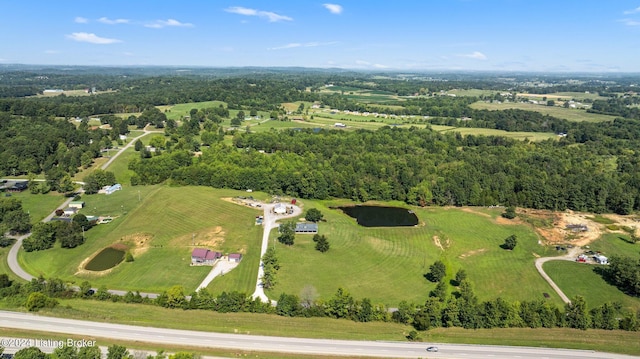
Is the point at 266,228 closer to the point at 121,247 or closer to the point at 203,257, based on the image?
the point at 203,257

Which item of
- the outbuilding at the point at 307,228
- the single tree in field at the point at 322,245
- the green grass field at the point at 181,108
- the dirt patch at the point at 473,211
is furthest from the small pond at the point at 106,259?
the green grass field at the point at 181,108

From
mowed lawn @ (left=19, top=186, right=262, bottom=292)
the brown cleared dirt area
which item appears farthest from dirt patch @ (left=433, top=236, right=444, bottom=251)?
mowed lawn @ (left=19, top=186, right=262, bottom=292)

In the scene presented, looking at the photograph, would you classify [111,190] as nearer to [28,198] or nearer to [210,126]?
[28,198]

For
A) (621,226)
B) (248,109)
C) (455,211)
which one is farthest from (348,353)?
(248,109)

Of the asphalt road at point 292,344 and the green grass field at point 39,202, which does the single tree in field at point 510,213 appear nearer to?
the asphalt road at point 292,344

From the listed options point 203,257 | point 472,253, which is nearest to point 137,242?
point 203,257

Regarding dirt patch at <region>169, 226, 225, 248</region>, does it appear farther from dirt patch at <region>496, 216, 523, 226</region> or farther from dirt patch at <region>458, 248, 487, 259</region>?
dirt patch at <region>496, 216, 523, 226</region>
